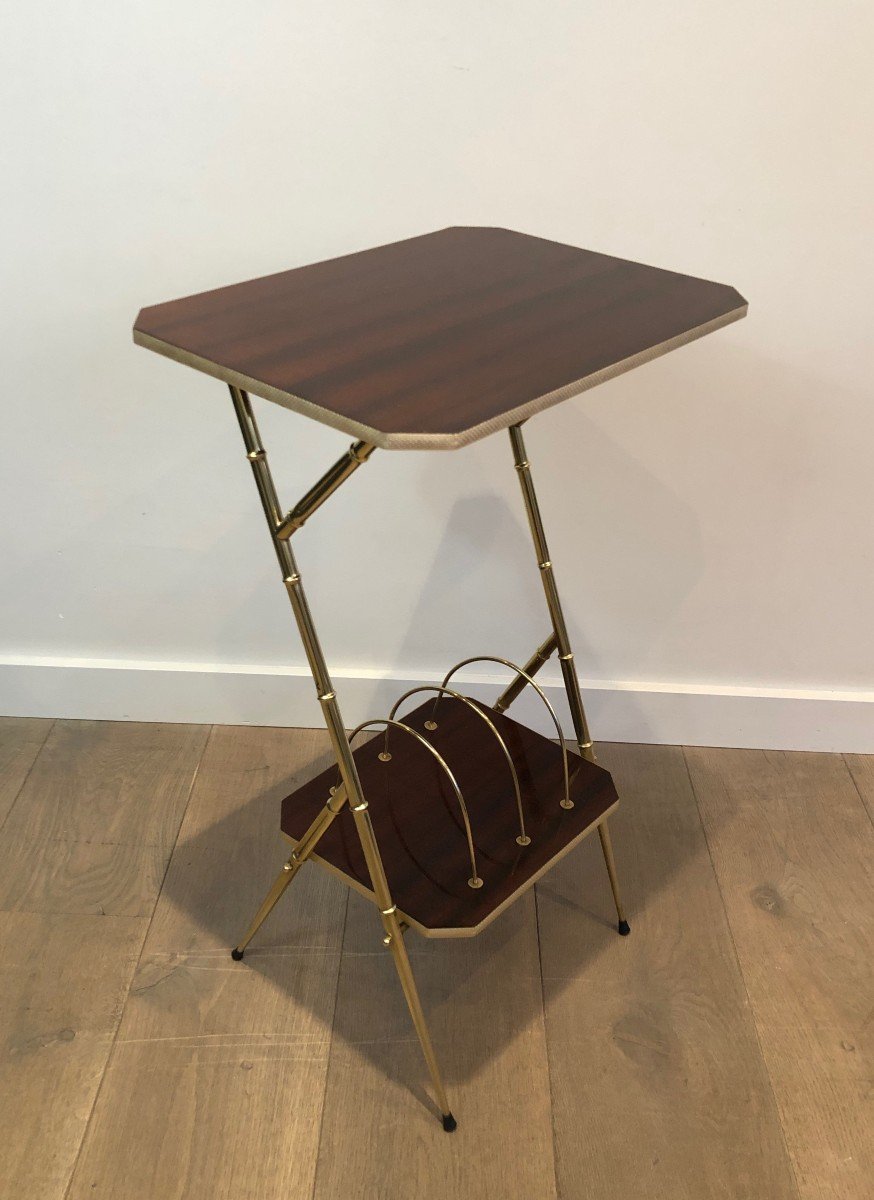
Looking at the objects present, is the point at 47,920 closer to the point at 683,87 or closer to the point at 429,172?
the point at 429,172

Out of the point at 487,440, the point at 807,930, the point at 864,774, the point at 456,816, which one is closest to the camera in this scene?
the point at 456,816

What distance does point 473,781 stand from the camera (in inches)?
64.1

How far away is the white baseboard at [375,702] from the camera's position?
2.17m

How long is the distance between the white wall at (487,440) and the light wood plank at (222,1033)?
0.44 m

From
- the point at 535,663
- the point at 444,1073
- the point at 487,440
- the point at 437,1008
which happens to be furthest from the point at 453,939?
the point at 487,440

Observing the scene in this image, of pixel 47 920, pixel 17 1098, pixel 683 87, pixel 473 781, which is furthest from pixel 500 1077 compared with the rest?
pixel 683 87

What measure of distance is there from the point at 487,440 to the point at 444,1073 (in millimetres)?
1061

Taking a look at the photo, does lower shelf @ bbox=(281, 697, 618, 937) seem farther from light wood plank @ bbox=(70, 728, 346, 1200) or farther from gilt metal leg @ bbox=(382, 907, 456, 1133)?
light wood plank @ bbox=(70, 728, 346, 1200)

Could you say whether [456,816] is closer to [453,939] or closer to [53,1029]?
[453,939]

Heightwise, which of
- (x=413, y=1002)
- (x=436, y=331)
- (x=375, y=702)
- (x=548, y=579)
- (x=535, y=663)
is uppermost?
(x=436, y=331)

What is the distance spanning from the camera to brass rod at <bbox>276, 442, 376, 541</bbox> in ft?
3.43

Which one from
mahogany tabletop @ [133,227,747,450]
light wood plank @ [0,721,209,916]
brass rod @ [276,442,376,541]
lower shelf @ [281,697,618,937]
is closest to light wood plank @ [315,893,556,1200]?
lower shelf @ [281,697,618,937]

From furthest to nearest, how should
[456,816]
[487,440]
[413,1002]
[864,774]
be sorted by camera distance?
[864,774] < [487,440] < [456,816] < [413,1002]

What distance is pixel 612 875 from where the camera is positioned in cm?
174
